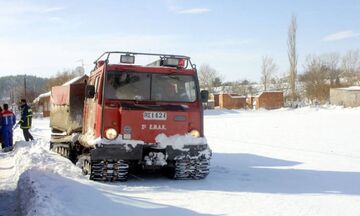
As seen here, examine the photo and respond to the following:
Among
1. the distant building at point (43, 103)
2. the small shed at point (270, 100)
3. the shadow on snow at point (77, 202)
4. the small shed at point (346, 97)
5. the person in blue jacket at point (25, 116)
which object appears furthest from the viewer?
the small shed at point (270, 100)

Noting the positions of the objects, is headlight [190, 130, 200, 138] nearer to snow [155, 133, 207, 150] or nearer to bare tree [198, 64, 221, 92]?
snow [155, 133, 207, 150]

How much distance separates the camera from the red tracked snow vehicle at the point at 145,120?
9758mm

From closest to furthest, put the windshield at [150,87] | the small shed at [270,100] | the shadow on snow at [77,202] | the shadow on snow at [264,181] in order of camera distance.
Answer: the shadow on snow at [77,202] < the shadow on snow at [264,181] < the windshield at [150,87] < the small shed at [270,100]

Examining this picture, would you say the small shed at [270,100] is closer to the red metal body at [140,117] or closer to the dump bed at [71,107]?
the dump bed at [71,107]

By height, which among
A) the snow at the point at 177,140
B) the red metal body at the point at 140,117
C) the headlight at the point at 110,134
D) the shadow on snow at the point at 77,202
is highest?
the red metal body at the point at 140,117

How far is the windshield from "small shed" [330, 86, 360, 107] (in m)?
50.4

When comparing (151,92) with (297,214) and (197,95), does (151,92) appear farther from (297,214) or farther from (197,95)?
(297,214)

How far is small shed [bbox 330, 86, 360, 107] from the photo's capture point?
58844mm

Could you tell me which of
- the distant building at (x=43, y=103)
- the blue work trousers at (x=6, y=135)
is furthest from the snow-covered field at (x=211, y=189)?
the distant building at (x=43, y=103)

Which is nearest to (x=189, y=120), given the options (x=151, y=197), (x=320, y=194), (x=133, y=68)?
(x=133, y=68)

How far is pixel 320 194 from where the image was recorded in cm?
841

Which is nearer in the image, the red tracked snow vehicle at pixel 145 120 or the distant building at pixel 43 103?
the red tracked snow vehicle at pixel 145 120

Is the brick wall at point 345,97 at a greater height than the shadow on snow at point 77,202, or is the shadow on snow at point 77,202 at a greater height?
the brick wall at point 345,97

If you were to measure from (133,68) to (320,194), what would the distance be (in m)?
4.58
